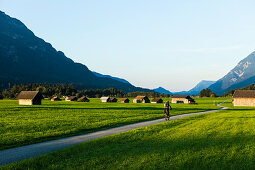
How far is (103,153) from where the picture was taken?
10.1 m

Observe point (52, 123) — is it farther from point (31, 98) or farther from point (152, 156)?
point (31, 98)

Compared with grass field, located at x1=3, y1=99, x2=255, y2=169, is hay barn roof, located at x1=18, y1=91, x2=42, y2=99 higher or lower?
higher

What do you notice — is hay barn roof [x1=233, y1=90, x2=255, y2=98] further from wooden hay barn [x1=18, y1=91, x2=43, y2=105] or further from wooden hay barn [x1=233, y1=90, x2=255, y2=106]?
wooden hay barn [x1=18, y1=91, x2=43, y2=105]

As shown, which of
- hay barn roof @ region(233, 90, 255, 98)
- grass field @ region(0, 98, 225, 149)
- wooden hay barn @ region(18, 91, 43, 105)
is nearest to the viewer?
grass field @ region(0, 98, 225, 149)

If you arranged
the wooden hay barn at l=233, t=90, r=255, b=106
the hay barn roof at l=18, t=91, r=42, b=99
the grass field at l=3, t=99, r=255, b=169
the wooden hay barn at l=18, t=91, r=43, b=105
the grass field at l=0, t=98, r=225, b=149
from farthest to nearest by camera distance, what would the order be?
1. the wooden hay barn at l=233, t=90, r=255, b=106
2. the hay barn roof at l=18, t=91, r=42, b=99
3. the wooden hay barn at l=18, t=91, r=43, b=105
4. the grass field at l=0, t=98, r=225, b=149
5. the grass field at l=3, t=99, r=255, b=169

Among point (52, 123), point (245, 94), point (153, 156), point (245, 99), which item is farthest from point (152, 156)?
point (245, 94)

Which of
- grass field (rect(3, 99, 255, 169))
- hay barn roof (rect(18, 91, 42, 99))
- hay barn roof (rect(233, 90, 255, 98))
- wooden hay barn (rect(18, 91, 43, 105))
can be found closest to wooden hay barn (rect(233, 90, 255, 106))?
hay barn roof (rect(233, 90, 255, 98))

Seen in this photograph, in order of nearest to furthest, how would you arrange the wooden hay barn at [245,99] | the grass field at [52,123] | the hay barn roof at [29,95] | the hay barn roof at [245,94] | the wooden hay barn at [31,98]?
1. the grass field at [52,123]
2. the wooden hay barn at [31,98]
3. the hay barn roof at [29,95]
4. the wooden hay barn at [245,99]
5. the hay barn roof at [245,94]

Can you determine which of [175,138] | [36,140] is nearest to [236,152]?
[175,138]

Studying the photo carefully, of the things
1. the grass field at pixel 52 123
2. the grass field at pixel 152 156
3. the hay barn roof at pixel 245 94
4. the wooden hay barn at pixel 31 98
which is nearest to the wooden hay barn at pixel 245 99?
the hay barn roof at pixel 245 94

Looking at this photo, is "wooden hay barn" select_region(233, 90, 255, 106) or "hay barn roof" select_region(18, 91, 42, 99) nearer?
"hay barn roof" select_region(18, 91, 42, 99)

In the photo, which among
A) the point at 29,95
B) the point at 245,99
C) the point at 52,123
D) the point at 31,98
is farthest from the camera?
the point at 245,99

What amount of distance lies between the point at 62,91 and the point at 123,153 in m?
169

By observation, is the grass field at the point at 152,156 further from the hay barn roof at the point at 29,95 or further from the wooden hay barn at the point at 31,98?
the hay barn roof at the point at 29,95
